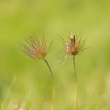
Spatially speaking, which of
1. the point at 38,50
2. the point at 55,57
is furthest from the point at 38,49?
the point at 55,57

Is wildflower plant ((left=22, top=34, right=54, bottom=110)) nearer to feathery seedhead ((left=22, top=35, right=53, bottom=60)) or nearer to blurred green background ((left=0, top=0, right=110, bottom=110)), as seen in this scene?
feathery seedhead ((left=22, top=35, right=53, bottom=60))

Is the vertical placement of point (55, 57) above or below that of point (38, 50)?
below

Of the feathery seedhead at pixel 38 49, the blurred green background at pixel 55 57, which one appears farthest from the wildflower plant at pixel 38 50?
the blurred green background at pixel 55 57

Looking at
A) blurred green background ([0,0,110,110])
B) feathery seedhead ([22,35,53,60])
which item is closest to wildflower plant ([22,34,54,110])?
feathery seedhead ([22,35,53,60])

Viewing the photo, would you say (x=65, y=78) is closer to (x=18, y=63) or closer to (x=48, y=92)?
(x=48, y=92)

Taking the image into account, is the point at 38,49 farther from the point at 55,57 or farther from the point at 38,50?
the point at 55,57

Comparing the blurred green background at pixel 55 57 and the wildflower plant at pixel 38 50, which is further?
the blurred green background at pixel 55 57

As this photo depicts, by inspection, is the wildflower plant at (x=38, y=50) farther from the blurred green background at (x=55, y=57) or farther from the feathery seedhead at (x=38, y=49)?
the blurred green background at (x=55, y=57)

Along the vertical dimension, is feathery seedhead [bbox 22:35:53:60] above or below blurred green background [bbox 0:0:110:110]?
above
